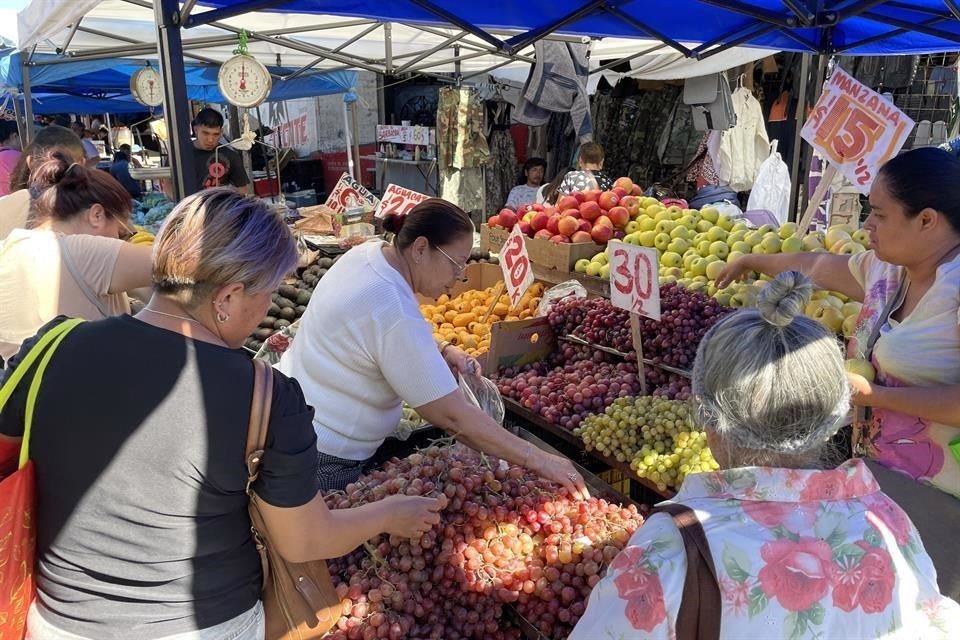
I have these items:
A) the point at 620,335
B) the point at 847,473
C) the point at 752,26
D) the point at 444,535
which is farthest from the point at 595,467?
the point at 752,26

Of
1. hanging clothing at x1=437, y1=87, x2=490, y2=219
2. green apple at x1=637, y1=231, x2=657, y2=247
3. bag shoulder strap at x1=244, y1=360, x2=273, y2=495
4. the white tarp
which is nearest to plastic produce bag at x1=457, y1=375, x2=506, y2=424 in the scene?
bag shoulder strap at x1=244, y1=360, x2=273, y2=495

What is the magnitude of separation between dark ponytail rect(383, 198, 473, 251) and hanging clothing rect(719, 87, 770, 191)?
266 inches

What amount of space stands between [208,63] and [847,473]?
9931mm

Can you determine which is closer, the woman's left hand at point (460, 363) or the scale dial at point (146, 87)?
the woman's left hand at point (460, 363)

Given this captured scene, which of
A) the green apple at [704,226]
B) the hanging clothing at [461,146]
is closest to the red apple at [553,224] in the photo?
the green apple at [704,226]

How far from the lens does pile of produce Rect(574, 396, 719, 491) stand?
7.97 feet

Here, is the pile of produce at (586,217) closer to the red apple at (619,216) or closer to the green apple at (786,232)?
the red apple at (619,216)

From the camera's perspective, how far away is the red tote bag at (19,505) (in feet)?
4.00

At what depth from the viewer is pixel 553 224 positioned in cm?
435

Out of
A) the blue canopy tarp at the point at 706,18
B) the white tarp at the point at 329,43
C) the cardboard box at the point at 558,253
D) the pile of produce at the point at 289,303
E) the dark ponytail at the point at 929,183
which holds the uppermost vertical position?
the white tarp at the point at 329,43

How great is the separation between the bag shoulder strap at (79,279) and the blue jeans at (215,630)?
4.53 feet

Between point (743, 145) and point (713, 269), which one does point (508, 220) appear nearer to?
point (713, 269)

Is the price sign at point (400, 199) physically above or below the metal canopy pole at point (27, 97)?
below

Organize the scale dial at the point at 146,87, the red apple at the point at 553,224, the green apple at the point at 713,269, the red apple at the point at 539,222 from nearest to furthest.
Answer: the green apple at the point at 713,269 → the red apple at the point at 553,224 → the red apple at the point at 539,222 → the scale dial at the point at 146,87
